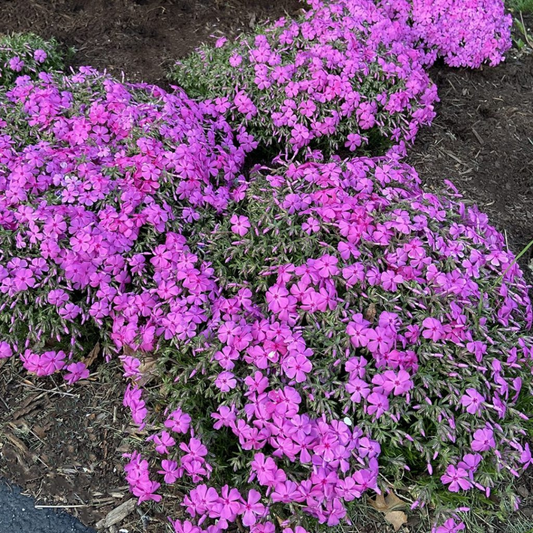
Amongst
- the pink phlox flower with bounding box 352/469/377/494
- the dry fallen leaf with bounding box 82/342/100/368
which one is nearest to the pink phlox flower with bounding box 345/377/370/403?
the pink phlox flower with bounding box 352/469/377/494

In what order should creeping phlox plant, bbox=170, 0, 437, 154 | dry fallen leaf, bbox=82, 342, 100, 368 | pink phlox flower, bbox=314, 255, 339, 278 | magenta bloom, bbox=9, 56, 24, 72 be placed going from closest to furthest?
pink phlox flower, bbox=314, 255, 339, 278 → dry fallen leaf, bbox=82, 342, 100, 368 → creeping phlox plant, bbox=170, 0, 437, 154 → magenta bloom, bbox=9, 56, 24, 72

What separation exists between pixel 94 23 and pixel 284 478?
3.85m

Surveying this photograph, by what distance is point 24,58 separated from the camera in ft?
12.3

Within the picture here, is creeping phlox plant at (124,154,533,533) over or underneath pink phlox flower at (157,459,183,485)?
over

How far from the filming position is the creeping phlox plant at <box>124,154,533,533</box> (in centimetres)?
201

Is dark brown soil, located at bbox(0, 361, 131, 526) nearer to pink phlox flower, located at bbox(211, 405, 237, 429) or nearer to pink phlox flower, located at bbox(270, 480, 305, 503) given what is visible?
pink phlox flower, located at bbox(211, 405, 237, 429)

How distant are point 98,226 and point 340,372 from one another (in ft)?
3.91

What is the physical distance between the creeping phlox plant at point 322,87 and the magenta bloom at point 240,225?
101cm

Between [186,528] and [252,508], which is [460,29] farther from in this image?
[186,528]

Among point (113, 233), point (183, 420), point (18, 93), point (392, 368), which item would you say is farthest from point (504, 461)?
point (18, 93)

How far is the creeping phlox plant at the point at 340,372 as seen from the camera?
6.59 feet

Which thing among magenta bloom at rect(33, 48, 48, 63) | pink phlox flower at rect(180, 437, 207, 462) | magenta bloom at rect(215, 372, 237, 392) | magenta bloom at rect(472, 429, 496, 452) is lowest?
magenta bloom at rect(33, 48, 48, 63)

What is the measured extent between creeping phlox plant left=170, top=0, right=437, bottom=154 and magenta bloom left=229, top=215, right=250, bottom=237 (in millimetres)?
1014

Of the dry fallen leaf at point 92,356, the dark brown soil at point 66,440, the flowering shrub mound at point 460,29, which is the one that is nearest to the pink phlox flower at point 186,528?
the dark brown soil at point 66,440
